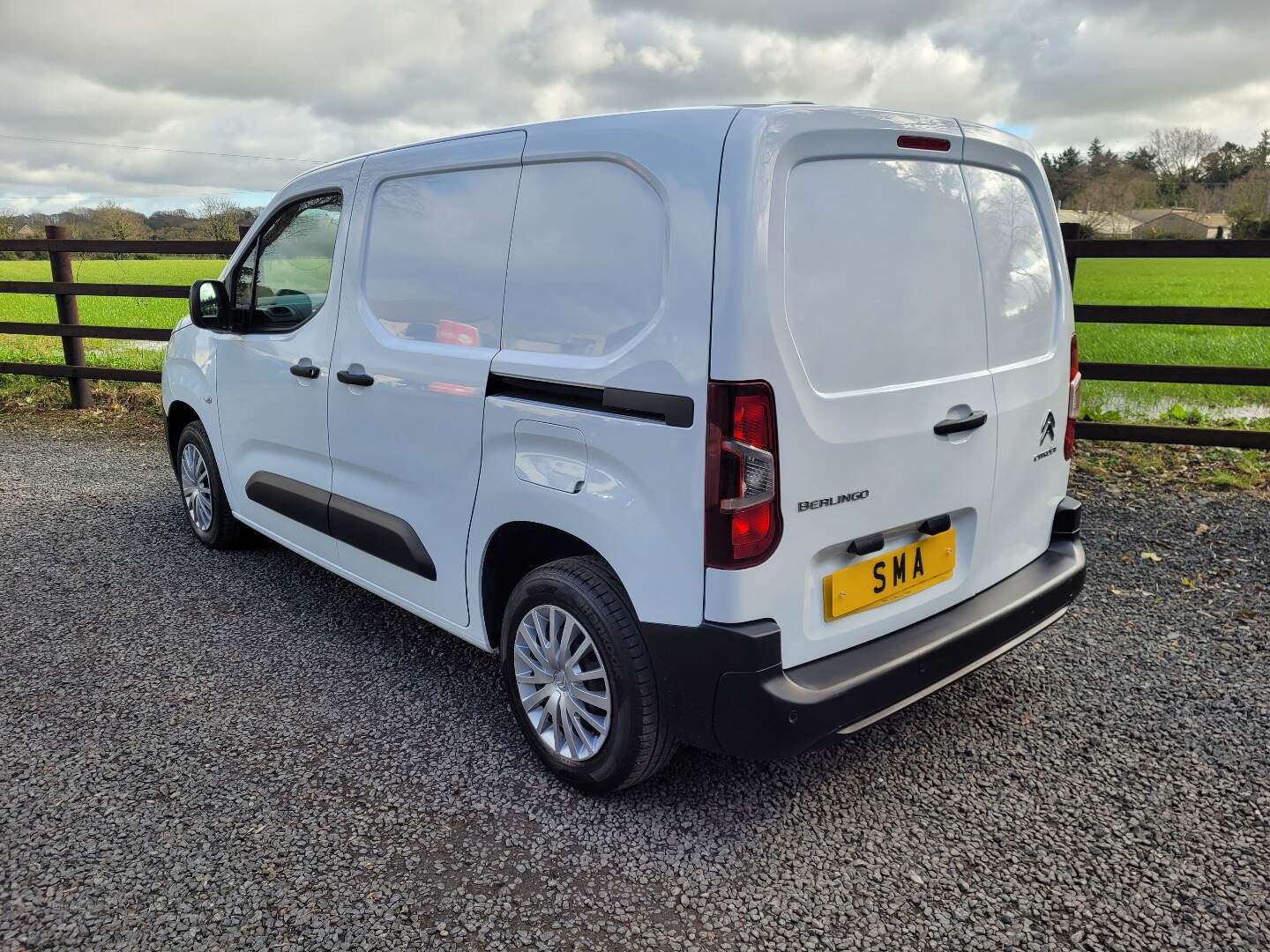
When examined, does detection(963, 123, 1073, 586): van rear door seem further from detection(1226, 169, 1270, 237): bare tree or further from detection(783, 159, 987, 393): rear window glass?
detection(1226, 169, 1270, 237): bare tree

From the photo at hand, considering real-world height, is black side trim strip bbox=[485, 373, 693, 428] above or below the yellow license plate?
above

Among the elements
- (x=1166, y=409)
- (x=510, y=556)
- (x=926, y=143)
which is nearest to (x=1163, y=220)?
(x=1166, y=409)

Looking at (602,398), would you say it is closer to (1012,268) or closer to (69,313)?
(1012,268)

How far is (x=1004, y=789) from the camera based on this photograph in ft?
8.78

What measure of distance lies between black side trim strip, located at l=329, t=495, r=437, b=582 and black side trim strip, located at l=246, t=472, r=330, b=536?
9 cm

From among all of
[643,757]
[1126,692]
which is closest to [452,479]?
[643,757]

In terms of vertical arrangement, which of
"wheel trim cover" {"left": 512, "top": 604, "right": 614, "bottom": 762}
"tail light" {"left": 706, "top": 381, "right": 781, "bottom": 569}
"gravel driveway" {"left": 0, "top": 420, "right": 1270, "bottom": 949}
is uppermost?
"tail light" {"left": 706, "top": 381, "right": 781, "bottom": 569}

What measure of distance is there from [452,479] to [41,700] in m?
1.79

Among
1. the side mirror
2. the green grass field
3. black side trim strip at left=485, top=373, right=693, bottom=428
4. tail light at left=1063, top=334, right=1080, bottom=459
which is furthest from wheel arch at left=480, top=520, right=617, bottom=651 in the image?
the green grass field

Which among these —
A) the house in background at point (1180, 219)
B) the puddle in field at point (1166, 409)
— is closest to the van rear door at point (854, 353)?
the puddle in field at point (1166, 409)

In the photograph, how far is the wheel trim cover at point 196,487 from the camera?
476 centimetres

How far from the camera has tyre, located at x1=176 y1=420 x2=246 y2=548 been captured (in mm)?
4605

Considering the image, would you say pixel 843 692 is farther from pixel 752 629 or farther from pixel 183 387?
pixel 183 387

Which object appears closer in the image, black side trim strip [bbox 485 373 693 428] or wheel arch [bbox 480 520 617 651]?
black side trim strip [bbox 485 373 693 428]
